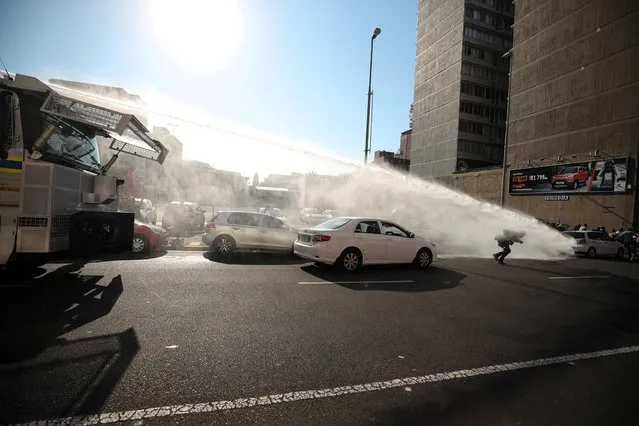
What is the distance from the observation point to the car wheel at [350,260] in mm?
8891

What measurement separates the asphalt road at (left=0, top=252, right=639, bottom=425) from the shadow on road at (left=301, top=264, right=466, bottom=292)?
198 mm

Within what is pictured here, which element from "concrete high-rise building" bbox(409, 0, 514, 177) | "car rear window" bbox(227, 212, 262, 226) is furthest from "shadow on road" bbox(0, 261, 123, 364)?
"concrete high-rise building" bbox(409, 0, 514, 177)

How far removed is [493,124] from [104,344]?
59023mm

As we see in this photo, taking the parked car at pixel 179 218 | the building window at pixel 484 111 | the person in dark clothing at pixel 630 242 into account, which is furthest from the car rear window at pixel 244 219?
the building window at pixel 484 111

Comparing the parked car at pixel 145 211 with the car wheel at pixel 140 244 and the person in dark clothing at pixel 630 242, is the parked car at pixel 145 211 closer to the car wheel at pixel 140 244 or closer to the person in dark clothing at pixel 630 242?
the car wheel at pixel 140 244

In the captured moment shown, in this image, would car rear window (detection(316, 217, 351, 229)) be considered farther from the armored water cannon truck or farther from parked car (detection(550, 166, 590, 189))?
parked car (detection(550, 166, 590, 189))

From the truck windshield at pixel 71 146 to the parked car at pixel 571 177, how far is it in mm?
33714

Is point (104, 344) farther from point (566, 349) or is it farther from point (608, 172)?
point (608, 172)

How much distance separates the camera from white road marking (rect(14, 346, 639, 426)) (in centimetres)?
256

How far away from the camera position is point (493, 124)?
175ft

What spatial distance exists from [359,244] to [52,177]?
644cm

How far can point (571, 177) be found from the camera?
97.0 feet

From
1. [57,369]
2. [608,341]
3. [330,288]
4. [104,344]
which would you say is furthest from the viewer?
[330,288]

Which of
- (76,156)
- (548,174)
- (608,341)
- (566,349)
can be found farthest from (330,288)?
(548,174)
